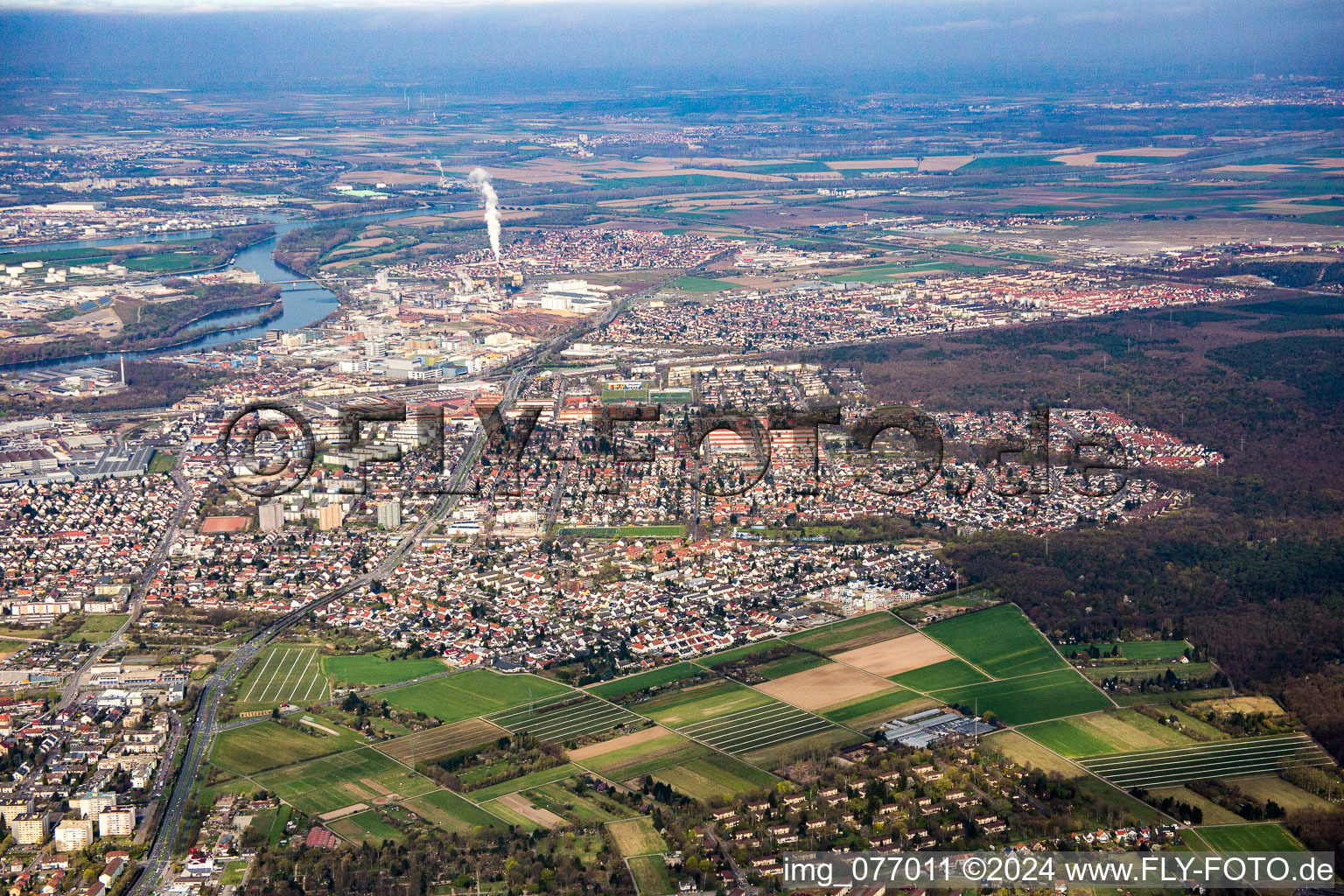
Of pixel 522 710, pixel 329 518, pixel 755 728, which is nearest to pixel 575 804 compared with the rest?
pixel 522 710

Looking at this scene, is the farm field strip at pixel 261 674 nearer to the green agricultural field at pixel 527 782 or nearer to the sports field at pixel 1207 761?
the green agricultural field at pixel 527 782

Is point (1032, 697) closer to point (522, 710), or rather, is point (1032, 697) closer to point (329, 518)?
point (522, 710)

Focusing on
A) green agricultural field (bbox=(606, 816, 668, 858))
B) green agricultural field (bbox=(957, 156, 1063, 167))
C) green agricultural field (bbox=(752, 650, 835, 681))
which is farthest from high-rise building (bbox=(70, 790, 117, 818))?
green agricultural field (bbox=(957, 156, 1063, 167))

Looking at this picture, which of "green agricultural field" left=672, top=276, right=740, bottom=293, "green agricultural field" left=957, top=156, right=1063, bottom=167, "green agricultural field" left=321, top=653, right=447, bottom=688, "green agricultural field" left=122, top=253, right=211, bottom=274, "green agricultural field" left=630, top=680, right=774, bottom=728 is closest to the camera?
"green agricultural field" left=630, top=680, right=774, bottom=728

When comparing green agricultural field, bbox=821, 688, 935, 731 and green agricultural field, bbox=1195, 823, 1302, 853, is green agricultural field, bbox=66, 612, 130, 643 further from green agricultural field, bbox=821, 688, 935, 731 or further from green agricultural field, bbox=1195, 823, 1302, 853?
green agricultural field, bbox=1195, 823, 1302, 853

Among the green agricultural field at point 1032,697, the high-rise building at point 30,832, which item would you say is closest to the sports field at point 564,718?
the green agricultural field at point 1032,697

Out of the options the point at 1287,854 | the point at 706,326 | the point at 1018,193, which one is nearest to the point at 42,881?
the point at 1287,854
